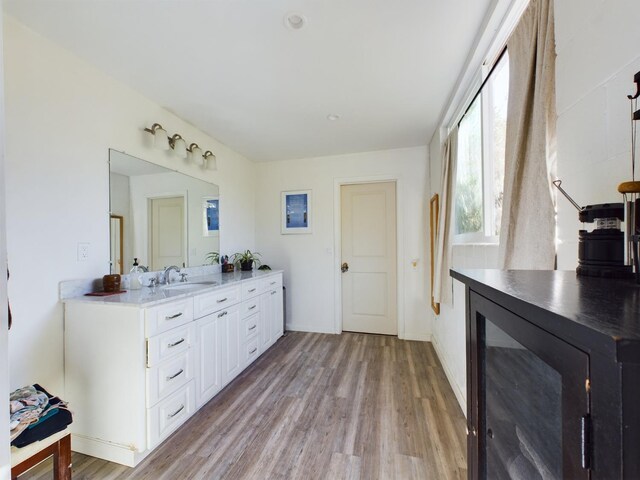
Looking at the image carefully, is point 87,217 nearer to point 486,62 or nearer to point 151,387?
point 151,387

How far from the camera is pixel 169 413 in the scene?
165 centimetres

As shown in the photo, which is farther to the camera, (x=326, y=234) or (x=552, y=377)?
(x=326, y=234)

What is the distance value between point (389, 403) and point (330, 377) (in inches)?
23.2

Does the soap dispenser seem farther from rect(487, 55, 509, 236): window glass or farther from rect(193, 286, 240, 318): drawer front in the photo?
rect(487, 55, 509, 236): window glass

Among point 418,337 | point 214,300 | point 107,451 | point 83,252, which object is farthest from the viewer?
point 418,337

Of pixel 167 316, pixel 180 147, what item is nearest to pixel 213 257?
pixel 180 147

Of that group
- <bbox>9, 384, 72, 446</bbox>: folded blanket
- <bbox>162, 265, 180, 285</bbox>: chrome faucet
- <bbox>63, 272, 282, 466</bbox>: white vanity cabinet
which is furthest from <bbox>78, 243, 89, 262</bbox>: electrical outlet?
<bbox>9, 384, 72, 446</bbox>: folded blanket

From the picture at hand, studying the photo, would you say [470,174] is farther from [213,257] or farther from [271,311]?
[213,257]

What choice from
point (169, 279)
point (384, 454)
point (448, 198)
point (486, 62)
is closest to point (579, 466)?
point (384, 454)

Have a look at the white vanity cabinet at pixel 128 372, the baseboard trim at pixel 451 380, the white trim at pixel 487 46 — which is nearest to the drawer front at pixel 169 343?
the white vanity cabinet at pixel 128 372

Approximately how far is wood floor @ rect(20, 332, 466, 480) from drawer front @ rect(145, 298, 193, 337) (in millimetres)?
708

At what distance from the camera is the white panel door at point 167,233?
2316 mm

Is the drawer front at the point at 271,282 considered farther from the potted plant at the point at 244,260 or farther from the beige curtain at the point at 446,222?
the beige curtain at the point at 446,222

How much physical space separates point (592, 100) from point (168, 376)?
2.24 m
